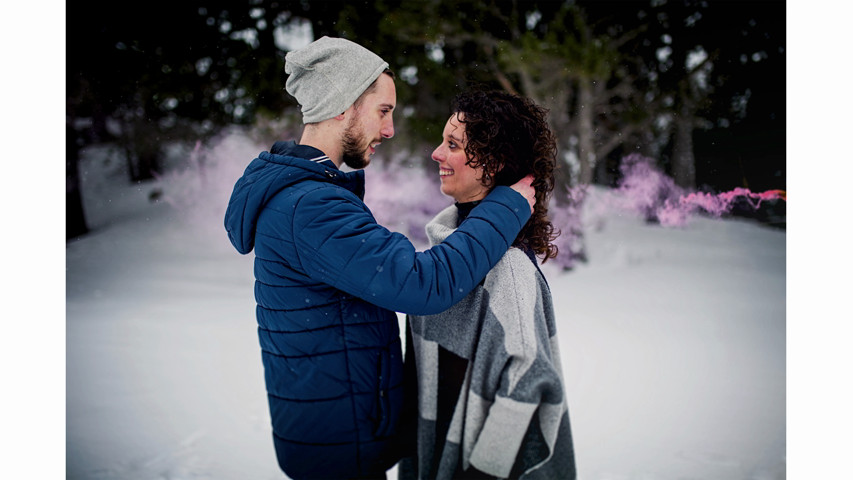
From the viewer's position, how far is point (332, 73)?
108cm

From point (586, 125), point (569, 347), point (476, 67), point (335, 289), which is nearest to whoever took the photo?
point (335, 289)

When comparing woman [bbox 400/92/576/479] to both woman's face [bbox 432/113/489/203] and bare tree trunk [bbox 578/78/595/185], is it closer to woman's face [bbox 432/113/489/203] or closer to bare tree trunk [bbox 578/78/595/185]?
woman's face [bbox 432/113/489/203]

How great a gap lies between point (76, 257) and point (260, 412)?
0.98 meters

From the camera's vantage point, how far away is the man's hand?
107 cm

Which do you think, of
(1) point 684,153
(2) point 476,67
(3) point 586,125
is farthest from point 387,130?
(1) point 684,153

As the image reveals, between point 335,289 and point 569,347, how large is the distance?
5.71 feet

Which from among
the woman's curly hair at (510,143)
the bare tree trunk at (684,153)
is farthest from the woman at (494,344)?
the bare tree trunk at (684,153)

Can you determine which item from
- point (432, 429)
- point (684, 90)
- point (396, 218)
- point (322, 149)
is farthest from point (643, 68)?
point (432, 429)

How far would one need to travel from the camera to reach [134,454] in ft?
6.42

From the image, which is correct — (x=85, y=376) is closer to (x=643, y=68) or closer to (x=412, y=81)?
(x=412, y=81)

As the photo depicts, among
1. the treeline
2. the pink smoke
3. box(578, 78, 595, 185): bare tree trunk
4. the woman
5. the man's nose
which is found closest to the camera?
the woman

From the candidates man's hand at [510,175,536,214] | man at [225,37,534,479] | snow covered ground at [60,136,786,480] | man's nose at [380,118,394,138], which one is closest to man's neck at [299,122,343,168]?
man at [225,37,534,479]

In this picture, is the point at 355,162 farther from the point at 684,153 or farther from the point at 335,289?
the point at 684,153

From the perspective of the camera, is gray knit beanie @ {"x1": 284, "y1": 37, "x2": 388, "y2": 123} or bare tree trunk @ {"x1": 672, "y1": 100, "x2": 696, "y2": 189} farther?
bare tree trunk @ {"x1": 672, "y1": 100, "x2": 696, "y2": 189}
